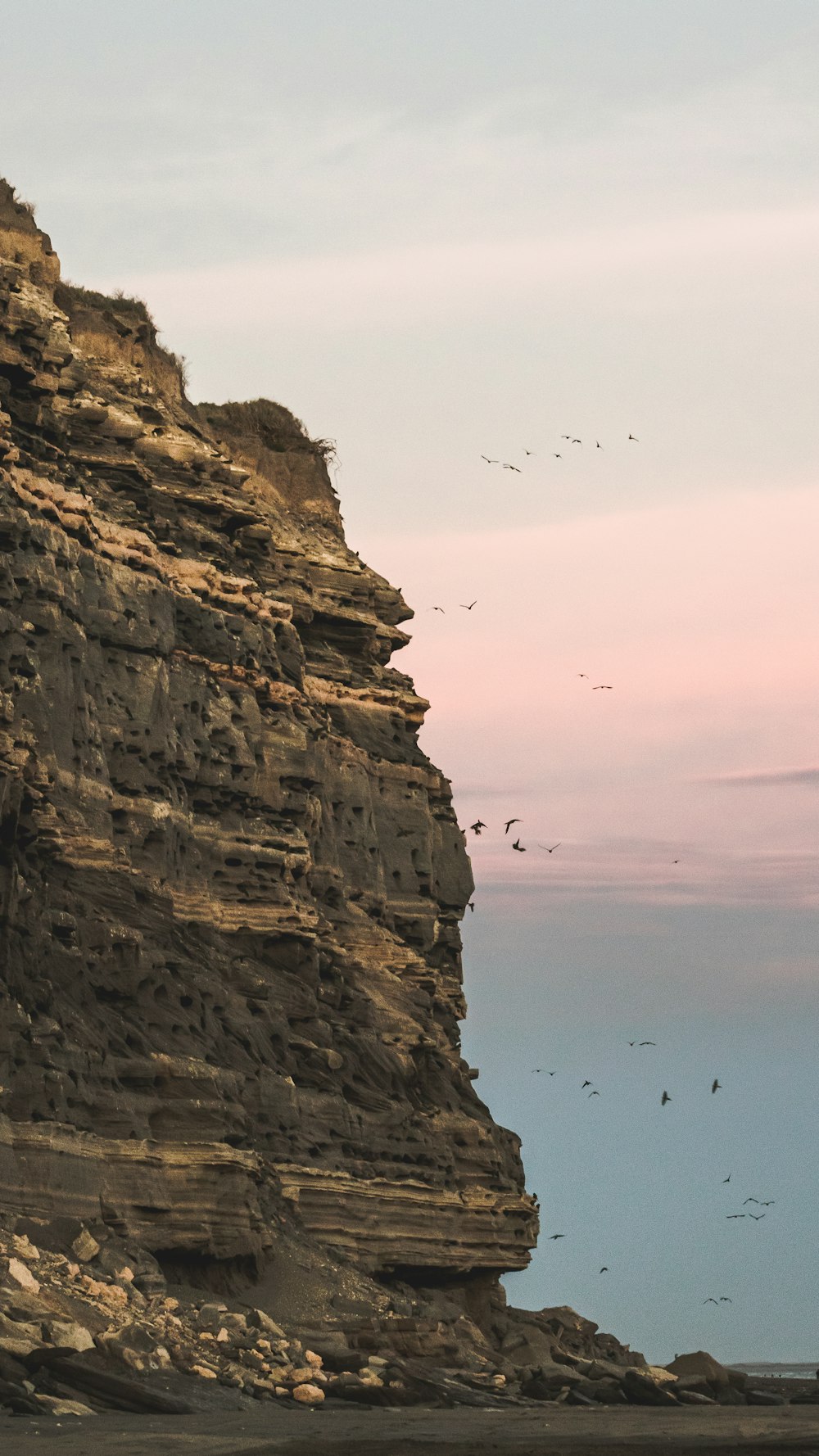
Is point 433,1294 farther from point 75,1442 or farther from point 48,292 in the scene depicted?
point 75,1442

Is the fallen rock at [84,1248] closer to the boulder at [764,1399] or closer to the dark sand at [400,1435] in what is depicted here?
the dark sand at [400,1435]

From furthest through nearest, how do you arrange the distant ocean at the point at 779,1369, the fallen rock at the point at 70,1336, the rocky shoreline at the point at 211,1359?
1. the distant ocean at the point at 779,1369
2. the fallen rock at the point at 70,1336
3. the rocky shoreline at the point at 211,1359

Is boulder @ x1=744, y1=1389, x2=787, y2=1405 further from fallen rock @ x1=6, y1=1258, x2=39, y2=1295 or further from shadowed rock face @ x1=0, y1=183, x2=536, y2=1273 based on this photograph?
fallen rock @ x1=6, y1=1258, x2=39, y2=1295

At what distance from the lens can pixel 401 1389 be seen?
3766 centimetres

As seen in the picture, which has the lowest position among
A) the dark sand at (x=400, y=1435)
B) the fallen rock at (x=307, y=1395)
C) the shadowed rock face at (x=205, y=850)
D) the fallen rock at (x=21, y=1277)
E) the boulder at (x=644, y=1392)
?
the dark sand at (x=400, y=1435)

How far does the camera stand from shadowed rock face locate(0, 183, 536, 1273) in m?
43.8

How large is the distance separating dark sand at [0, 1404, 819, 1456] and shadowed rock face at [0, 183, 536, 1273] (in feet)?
28.0

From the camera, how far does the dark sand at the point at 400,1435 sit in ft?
88.4

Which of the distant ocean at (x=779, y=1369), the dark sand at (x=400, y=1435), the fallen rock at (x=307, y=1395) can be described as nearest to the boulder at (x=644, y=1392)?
the dark sand at (x=400, y=1435)

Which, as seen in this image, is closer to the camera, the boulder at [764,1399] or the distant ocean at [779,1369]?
the boulder at [764,1399]

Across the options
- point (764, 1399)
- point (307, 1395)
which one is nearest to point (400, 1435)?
point (307, 1395)

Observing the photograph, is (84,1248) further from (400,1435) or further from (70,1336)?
(400,1435)

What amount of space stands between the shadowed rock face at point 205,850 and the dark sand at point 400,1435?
8.55m

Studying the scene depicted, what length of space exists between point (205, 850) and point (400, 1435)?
2657cm
